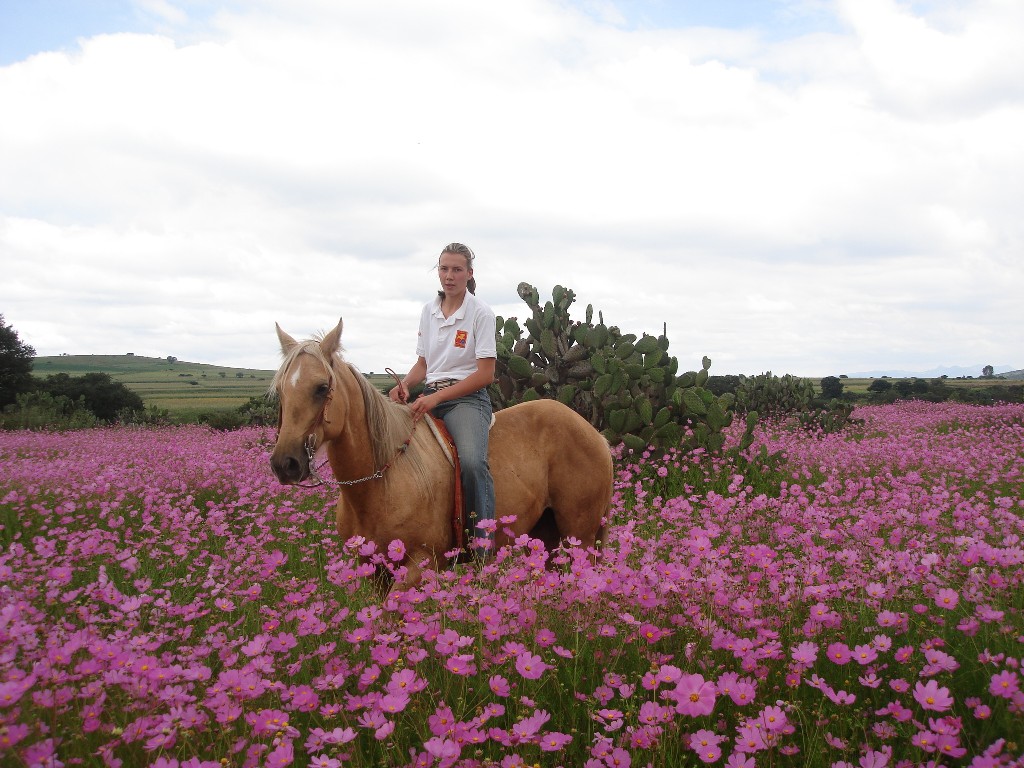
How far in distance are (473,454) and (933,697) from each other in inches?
139

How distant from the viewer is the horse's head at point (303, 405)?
4203 mm

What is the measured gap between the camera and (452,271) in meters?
5.66

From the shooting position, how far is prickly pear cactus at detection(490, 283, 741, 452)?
430 inches

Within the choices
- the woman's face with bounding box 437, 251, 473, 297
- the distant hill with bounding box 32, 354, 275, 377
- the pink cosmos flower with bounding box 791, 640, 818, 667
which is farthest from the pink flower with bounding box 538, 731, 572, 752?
the distant hill with bounding box 32, 354, 275, 377

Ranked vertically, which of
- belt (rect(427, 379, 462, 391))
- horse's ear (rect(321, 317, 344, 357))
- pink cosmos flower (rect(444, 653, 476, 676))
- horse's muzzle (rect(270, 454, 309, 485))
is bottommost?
pink cosmos flower (rect(444, 653, 476, 676))

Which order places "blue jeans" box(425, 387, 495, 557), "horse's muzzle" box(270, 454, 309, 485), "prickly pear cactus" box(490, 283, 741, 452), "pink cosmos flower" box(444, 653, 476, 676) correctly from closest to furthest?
1. "pink cosmos flower" box(444, 653, 476, 676)
2. "horse's muzzle" box(270, 454, 309, 485)
3. "blue jeans" box(425, 387, 495, 557)
4. "prickly pear cactus" box(490, 283, 741, 452)

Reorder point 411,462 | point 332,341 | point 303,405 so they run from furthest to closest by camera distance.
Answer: point 411,462 → point 332,341 → point 303,405

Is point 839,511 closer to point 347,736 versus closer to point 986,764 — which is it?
point 986,764

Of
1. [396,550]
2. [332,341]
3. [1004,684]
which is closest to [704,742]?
[1004,684]

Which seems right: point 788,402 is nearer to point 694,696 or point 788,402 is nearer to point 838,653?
point 838,653

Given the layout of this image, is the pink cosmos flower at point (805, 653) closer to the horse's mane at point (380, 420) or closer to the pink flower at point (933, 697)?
the pink flower at point (933, 697)

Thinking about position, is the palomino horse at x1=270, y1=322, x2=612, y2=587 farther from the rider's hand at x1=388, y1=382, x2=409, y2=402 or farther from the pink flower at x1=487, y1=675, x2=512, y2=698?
the pink flower at x1=487, y1=675, x2=512, y2=698

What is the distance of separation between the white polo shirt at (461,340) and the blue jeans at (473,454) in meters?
0.27

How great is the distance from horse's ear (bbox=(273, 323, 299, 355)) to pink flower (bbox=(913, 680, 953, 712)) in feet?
13.5
